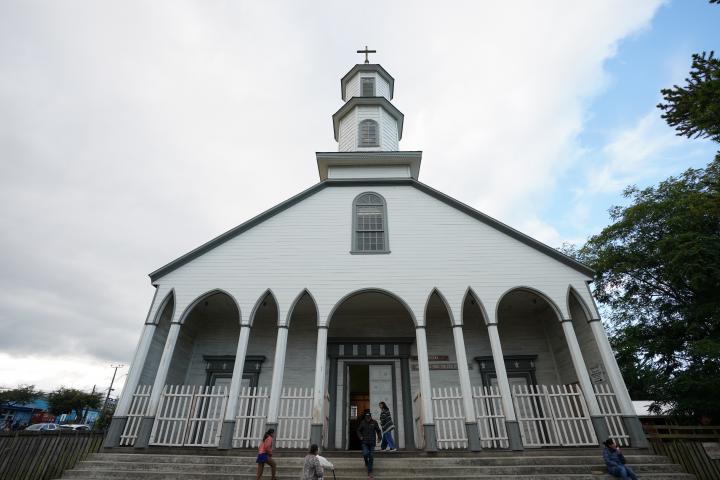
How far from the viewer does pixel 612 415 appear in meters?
8.77

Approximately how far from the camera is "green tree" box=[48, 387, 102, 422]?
1746 inches

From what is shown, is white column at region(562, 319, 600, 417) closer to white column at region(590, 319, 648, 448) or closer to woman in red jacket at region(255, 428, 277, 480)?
white column at region(590, 319, 648, 448)

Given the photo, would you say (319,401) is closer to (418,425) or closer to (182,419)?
(182,419)

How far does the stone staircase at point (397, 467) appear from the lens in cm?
735

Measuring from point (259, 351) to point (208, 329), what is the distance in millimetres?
2183

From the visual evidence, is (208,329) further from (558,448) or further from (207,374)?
(558,448)

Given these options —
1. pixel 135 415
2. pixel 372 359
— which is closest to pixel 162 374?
pixel 135 415

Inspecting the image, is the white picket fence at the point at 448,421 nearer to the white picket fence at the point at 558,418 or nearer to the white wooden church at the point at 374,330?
the white wooden church at the point at 374,330

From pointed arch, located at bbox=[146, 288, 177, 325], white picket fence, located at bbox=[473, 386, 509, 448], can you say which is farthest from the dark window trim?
white picket fence, located at bbox=[473, 386, 509, 448]

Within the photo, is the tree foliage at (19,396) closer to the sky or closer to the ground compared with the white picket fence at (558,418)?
closer to the sky

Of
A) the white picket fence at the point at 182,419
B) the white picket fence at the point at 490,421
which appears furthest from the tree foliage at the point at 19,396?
the white picket fence at the point at 490,421

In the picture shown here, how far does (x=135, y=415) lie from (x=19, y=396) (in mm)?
56749

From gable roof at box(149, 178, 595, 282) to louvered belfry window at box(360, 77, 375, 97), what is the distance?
670cm

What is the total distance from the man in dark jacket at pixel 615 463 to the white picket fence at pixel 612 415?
56.9 inches
